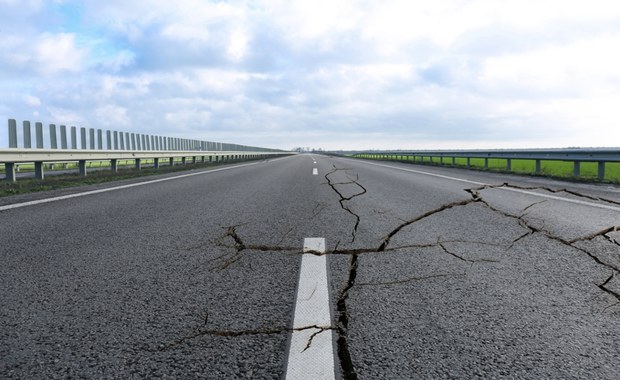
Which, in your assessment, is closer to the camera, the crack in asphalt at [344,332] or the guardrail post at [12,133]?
the crack in asphalt at [344,332]

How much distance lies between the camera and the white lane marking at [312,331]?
1766mm

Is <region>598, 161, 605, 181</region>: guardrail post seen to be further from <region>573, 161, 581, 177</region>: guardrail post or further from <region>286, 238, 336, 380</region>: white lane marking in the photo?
<region>286, 238, 336, 380</region>: white lane marking

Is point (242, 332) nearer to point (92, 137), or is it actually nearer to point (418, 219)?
point (418, 219)

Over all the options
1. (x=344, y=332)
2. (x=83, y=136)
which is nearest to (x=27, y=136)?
(x=83, y=136)

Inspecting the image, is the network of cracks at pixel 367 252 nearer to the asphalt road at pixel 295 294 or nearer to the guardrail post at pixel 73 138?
the asphalt road at pixel 295 294

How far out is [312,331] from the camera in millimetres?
2117

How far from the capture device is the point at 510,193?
7.86 meters

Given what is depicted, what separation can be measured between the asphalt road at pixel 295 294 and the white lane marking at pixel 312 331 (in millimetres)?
42

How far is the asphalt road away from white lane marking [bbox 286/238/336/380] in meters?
0.04

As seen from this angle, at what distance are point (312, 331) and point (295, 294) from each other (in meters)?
0.51

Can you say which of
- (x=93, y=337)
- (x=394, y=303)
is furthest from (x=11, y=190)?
(x=394, y=303)

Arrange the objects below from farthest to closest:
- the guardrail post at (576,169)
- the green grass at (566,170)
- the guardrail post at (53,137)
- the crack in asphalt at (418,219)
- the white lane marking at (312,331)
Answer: the guardrail post at (576,169) < the green grass at (566,170) < the guardrail post at (53,137) < the crack in asphalt at (418,219) < the white lane marking at (312,331)

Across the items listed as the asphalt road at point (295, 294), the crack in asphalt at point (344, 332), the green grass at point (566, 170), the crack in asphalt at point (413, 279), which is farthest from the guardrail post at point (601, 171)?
the crack in asphalt at point (344, 332)

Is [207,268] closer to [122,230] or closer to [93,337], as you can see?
[93,337]
